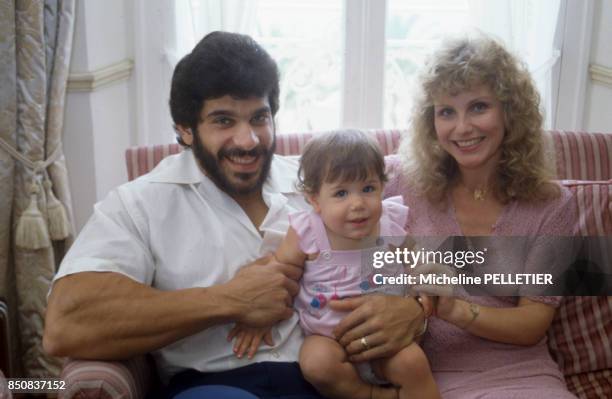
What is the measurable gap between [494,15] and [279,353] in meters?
1.80

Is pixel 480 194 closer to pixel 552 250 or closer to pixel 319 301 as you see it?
pixel 552 250

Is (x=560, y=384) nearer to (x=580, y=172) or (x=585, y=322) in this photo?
(x=585, y=322)

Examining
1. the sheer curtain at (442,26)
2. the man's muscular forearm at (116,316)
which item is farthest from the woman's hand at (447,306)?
the sheer curtain at (442,26)

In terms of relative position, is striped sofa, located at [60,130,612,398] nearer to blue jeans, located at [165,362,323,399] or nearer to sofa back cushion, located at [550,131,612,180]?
blue jeans, located at [165,362,323,399]

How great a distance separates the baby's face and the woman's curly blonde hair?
30 cm

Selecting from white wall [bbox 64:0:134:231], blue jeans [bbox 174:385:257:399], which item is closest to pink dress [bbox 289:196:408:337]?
blue jeans [bbox 174:385:257:399]

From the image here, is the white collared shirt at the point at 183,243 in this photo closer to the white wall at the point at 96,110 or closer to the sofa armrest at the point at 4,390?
the sofa armrest at the point at 4,390

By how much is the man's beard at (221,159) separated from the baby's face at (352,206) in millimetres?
254

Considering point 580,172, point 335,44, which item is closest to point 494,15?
point 335,44

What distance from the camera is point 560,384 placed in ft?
5.01

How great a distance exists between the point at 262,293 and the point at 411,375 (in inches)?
A: 14.3

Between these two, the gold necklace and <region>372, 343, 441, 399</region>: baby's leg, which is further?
the gold necklace

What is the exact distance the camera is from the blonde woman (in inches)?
59.0

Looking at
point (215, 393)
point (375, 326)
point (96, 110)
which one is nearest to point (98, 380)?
point (215, 393)
